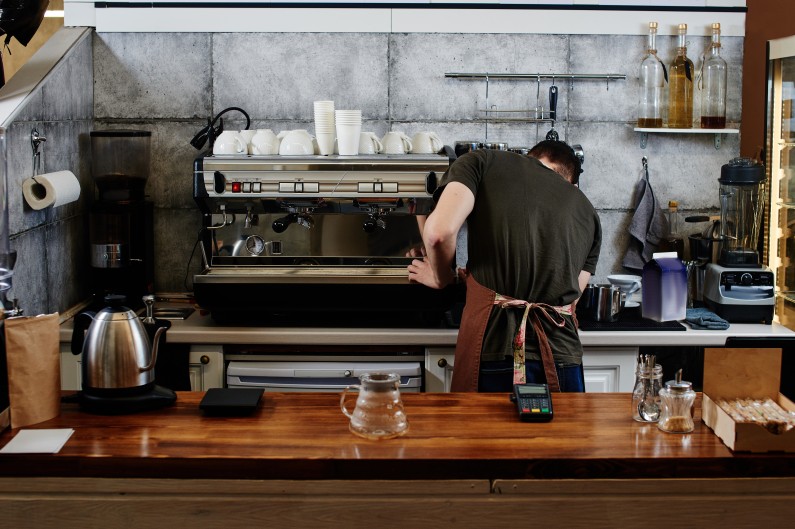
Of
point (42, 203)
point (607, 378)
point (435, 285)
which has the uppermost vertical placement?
point (42, 203)

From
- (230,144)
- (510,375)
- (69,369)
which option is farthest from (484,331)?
(69,369)

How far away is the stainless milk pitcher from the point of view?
2266mm

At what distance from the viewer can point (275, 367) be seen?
3.76 m

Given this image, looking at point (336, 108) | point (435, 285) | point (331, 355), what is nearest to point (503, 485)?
point (435, 285)

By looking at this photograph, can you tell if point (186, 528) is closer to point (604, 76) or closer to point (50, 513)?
point (50, 513)

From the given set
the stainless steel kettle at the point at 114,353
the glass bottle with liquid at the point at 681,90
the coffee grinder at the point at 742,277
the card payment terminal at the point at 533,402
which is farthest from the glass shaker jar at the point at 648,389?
the glass bottle with liquid at the point at 681,90

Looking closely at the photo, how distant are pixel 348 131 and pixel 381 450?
76.0 inches

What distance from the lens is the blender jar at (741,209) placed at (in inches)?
158

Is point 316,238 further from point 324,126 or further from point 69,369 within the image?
point 69,369

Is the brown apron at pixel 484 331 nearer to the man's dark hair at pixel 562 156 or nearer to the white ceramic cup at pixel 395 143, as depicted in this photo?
the man's dark hair at pixel 562 156

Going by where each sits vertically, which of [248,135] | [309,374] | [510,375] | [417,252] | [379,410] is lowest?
[309,374]

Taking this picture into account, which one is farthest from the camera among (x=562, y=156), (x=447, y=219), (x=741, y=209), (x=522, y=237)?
(x=741, y=209)

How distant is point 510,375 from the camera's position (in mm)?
3139

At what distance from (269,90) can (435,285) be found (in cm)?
151
